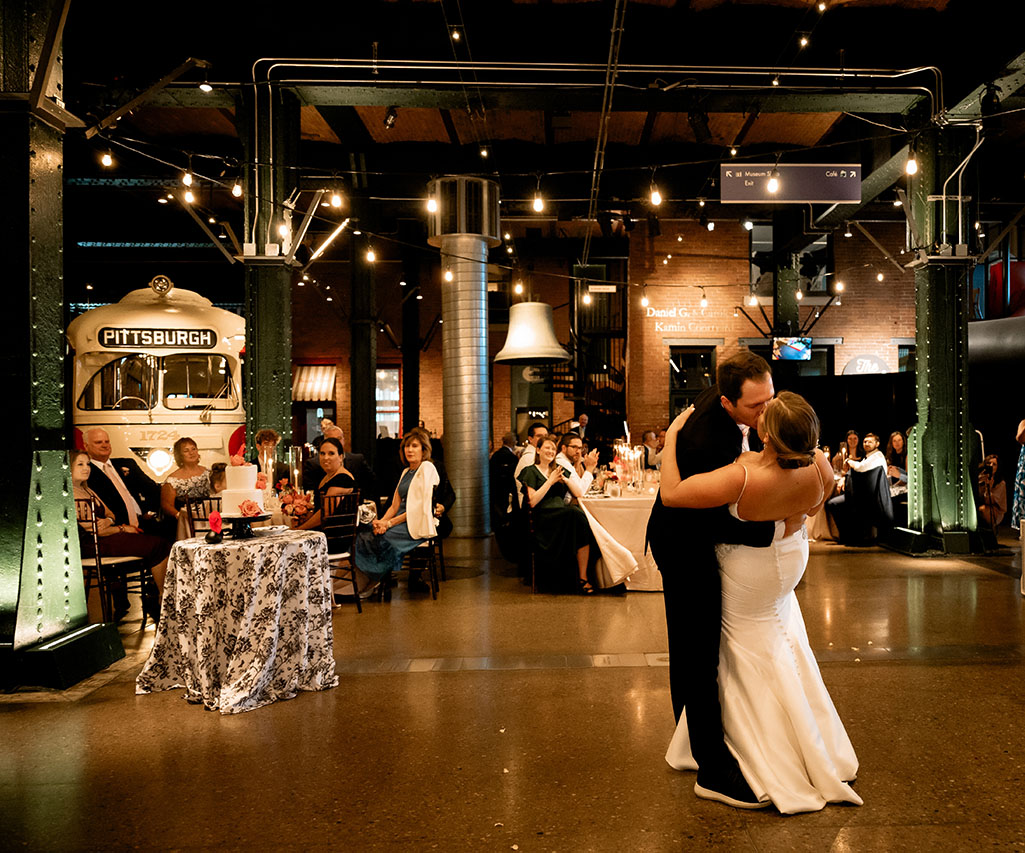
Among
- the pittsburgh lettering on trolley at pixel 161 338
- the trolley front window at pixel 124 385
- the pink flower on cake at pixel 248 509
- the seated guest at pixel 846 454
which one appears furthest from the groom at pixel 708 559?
the trolley front window at pixel 124 385

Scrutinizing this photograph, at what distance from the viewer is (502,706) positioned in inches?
149

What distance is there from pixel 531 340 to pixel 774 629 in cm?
749

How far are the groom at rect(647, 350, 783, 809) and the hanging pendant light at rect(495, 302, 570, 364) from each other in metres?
7.03

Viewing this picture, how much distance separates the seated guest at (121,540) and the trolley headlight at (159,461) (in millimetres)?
3149

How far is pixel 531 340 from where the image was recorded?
32.7ft

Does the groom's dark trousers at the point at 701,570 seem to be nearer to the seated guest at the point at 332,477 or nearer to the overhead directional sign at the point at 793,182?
the seated guest at the point at 332,477

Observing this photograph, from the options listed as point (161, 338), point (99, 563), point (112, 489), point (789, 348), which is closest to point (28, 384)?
point (99, 563)

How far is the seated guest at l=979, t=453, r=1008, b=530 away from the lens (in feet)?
29.0

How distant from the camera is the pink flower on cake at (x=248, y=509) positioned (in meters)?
4.13

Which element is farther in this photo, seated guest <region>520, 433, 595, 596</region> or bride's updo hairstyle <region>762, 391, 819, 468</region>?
seated guest <region>520, 433, 595, 596</region>

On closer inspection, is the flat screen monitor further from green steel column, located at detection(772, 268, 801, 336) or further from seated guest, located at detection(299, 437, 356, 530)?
seated guest, located at detection(299, 437, 356, 530)

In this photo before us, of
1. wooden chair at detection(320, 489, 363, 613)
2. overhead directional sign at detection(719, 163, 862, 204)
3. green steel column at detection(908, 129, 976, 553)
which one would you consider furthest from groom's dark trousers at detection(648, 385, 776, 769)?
green steel column at detection(908, 129, 976, 553)

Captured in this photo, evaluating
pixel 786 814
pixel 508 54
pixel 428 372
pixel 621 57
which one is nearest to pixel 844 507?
pixel 621 57

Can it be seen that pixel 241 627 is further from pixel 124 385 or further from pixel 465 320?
pixel 465 320
